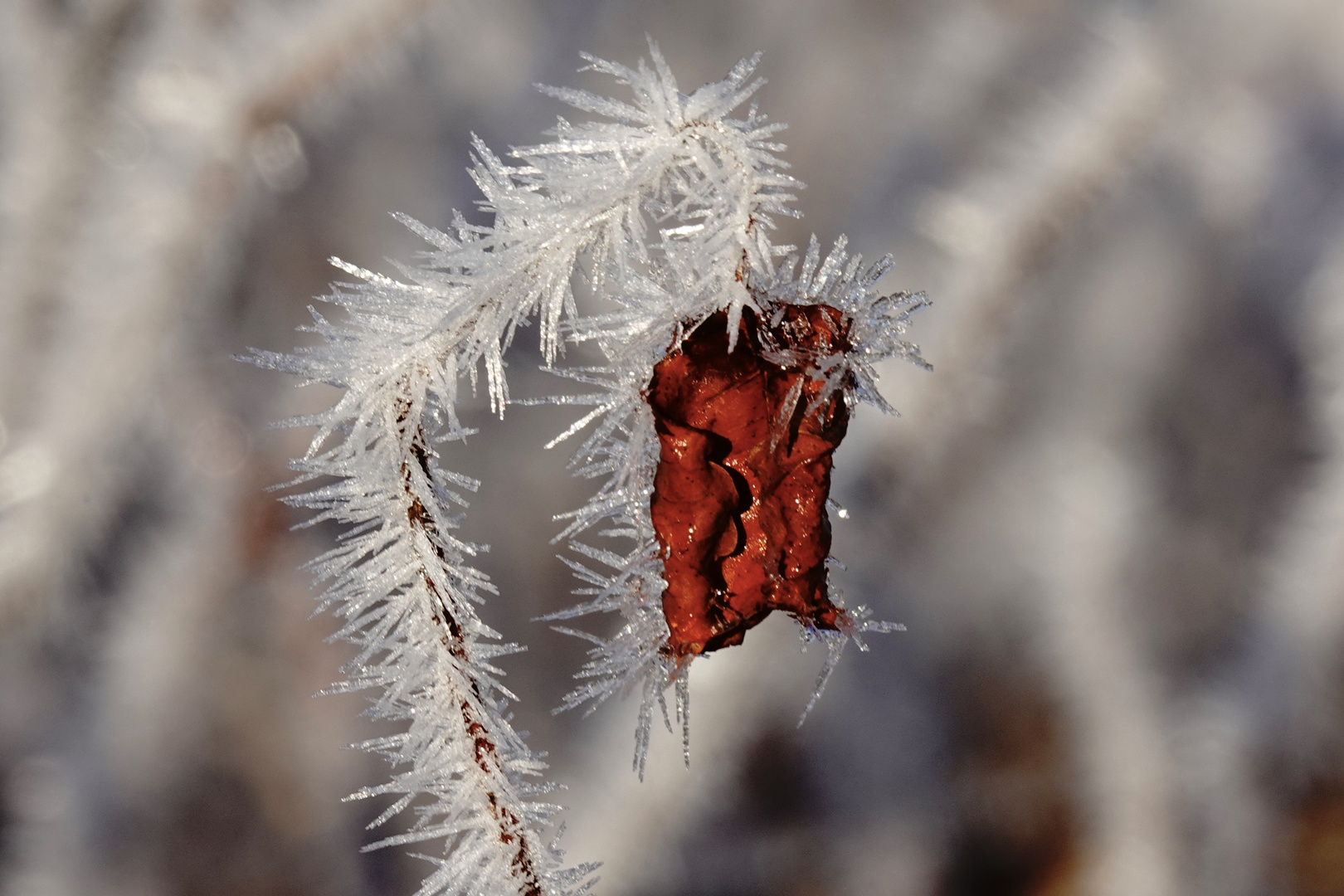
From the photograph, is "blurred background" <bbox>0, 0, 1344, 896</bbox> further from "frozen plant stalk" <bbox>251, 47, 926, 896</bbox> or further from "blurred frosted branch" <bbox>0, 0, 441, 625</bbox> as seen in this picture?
A: "frozen plant stalk" <bbox>251, 47, 926, 896</bbox>

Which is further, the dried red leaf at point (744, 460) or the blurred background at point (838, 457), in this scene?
the blurred background at point (838, 457)

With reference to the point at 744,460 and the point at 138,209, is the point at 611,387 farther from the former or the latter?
the point at 138,209

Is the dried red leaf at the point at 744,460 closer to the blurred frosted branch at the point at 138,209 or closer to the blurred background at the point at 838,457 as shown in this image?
the blurred background at the point at 838,457

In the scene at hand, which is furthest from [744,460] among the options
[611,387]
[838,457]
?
[838,457]

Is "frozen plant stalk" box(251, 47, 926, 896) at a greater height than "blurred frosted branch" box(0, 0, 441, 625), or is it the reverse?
"blurred frosted branch" box(0, 0, 441, 625)

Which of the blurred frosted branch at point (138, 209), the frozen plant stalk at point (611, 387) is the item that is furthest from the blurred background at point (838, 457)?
the frozen plant stalk at point (611, 387)

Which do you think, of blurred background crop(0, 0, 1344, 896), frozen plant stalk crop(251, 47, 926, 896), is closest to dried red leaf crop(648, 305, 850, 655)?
frozen plant stalk crop(251, 47, 926, 896)

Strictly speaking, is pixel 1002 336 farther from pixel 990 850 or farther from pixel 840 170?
pixel 990 850

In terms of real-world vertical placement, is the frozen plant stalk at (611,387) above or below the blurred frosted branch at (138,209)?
below
